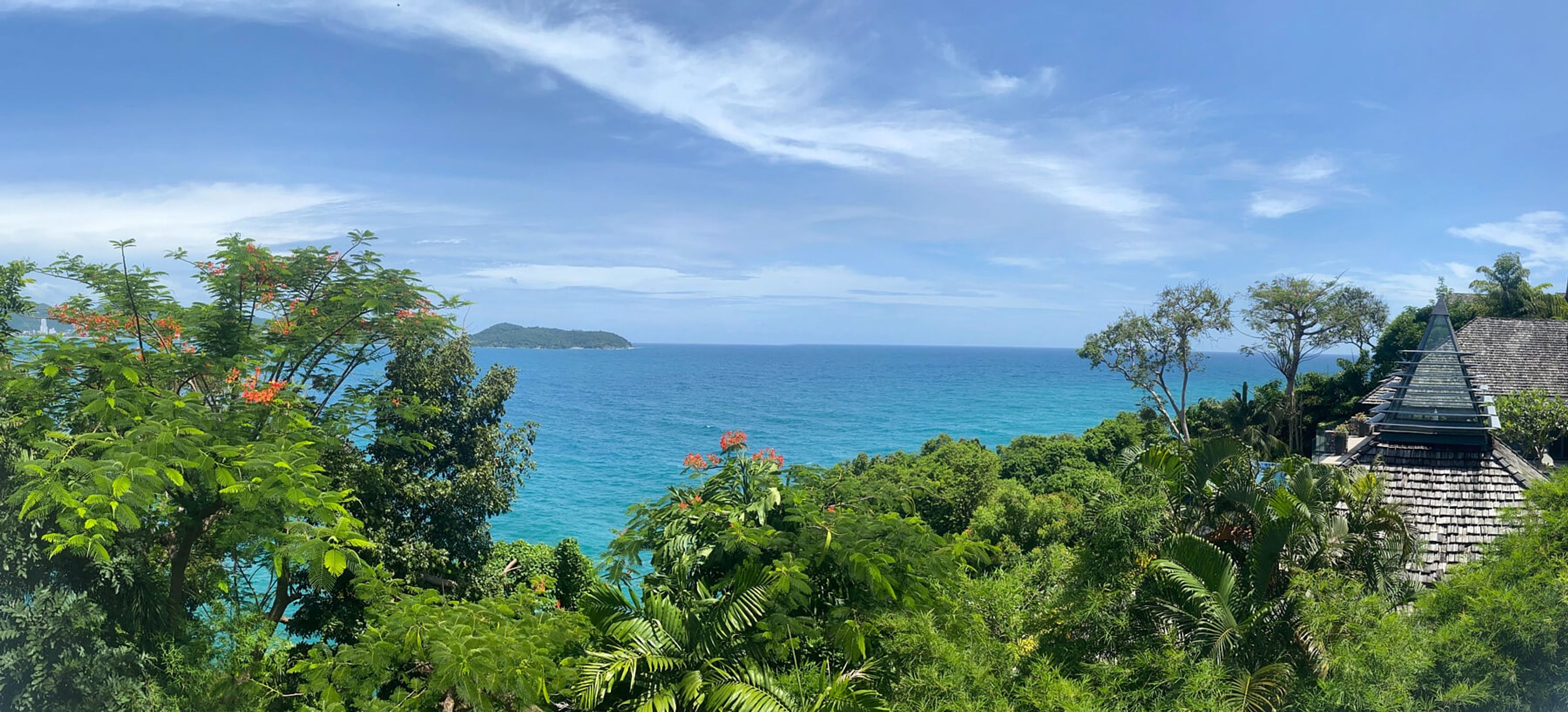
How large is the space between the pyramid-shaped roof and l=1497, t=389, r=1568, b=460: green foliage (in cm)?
1247

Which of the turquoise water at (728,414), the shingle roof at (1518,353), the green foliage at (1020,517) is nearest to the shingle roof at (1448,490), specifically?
the green foliage at (1020,517)

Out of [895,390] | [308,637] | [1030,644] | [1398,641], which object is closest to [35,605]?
[308,637]

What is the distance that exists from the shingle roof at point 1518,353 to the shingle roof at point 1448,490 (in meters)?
15.4

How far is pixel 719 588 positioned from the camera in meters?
6.42

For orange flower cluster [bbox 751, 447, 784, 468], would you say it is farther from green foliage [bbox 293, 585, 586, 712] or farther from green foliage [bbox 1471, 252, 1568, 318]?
green foliage [bbox 1471, 252, 1568, 318]

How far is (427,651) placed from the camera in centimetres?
553

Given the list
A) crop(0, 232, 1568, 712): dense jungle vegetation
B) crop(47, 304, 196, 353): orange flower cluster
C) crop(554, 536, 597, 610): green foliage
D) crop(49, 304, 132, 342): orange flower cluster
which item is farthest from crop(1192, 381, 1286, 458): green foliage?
crop(49, 304, 132, 342): orange flower cluster

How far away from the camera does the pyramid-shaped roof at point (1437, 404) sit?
9422 mm

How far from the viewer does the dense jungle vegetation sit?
526cm

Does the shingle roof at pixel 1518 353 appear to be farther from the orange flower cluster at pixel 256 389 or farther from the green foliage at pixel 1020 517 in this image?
the orange flower cluster at pixel 256 389

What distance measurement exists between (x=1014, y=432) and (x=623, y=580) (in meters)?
57.6

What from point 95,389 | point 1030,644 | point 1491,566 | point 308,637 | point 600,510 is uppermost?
point 95,389

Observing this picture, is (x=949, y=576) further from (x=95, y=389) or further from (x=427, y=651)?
(x=95, y=389)

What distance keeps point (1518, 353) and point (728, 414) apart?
54.5 m
